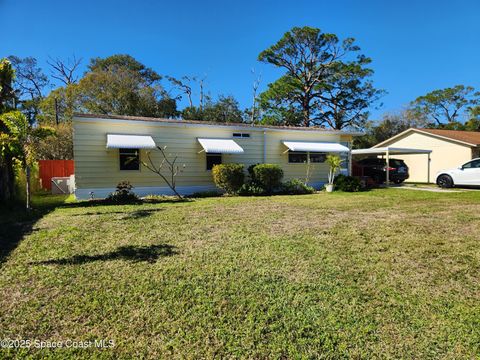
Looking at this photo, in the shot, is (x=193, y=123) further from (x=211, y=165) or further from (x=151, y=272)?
(x=151, y=272)

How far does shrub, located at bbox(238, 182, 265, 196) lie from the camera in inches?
517

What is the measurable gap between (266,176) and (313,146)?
355 centimetres

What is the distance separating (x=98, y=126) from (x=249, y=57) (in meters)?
25.4

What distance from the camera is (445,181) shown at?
626 inches

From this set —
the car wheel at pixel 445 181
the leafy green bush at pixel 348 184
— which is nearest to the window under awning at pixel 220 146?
the leafy green bush at pixel 348 184

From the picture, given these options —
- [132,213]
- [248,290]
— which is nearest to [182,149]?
[132,213]

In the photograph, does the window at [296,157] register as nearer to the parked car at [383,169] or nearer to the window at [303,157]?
the window at [303,157]

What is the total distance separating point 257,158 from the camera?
15000 mm

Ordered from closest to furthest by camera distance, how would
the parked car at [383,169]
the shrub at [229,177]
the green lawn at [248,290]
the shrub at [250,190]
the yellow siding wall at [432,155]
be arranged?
the green lawn at [248,290] → the shrub at [229,177] → the shrub at [250,190] → the parked car at [383,169] → the yellow siding wall at [432,155]

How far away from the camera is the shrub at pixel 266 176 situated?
1352 centimetres

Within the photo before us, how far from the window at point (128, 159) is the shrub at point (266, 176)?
5216 millimetres

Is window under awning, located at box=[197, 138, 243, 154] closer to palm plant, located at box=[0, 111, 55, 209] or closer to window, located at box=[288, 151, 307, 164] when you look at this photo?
window, located at box=[288, 151, 307, 164]

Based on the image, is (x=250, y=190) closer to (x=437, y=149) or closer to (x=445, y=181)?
(x=445, y=181)

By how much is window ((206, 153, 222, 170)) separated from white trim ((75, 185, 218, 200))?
1018 mm
